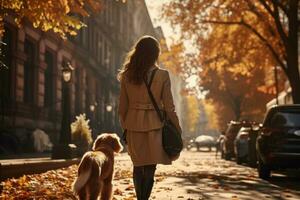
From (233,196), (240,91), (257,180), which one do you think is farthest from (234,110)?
(233,196)

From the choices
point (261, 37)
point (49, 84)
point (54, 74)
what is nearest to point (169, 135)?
point (261, 37)

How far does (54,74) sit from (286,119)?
1839 centimetres

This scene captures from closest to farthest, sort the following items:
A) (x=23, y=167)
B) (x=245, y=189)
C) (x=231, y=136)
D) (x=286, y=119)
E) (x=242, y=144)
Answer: (x=245, y=189), (x=23, y=167), (x=286, y=119), (x=242, y=144), (x=231, y=136)

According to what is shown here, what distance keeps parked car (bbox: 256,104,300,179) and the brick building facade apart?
11.8 meters

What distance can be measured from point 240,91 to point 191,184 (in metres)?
46.0

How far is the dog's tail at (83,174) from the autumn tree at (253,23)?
53.8 feet

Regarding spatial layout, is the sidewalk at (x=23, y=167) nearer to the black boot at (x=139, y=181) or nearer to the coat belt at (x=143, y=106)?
the black boot at (x=139, y=181)

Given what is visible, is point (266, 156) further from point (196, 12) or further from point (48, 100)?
point (48, 100)

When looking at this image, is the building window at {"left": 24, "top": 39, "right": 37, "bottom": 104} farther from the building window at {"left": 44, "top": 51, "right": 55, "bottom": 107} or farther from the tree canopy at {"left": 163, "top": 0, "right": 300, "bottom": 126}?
the tree canopy at {"left": 163, "top": 0, "right": 300, "bottom": 126}

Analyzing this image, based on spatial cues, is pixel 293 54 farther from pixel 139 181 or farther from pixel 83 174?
pixel 139 181

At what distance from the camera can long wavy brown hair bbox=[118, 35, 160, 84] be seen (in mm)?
5969

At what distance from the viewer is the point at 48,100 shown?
97.0ft

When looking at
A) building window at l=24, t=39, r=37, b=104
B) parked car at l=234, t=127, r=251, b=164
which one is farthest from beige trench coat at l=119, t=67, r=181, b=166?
building window at l=24, t=39, r=37, b=104

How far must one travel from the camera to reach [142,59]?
597 cm
